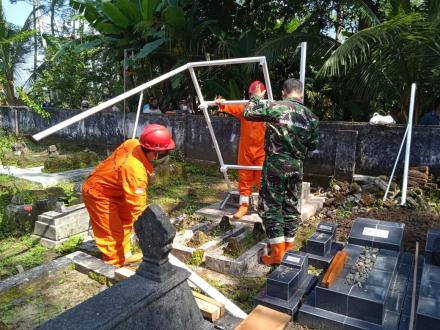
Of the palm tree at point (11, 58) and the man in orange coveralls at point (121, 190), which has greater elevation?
the palm tree at point (11, 58)

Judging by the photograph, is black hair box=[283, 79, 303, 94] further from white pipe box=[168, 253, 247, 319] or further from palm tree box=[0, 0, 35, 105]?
palm tree box=[0, 0, 35, 105]

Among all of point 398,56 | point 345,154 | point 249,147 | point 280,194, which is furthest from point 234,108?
point 398,56

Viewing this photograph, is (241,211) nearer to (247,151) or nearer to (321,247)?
(247,151)

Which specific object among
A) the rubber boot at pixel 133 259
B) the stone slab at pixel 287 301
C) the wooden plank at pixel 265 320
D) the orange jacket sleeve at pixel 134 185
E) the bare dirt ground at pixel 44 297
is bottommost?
the bare dirt ground at pixel 44 297

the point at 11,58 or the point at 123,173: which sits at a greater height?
the point at 11,58

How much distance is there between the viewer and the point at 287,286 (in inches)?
116

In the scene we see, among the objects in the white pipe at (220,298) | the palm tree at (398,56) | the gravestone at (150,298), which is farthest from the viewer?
the palm tree at (398,56)

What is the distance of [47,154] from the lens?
9797 millimetres

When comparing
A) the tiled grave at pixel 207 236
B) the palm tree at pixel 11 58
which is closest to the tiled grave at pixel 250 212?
the tiled grave at pixel 207 236

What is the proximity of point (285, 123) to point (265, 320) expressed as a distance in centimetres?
181

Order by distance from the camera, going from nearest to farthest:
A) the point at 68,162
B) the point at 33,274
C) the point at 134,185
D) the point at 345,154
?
the point at 134,185, the point at 33,274, the point at 345,154, the point at 68,162

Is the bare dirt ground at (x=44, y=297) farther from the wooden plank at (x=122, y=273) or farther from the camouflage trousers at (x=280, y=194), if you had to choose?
the camouflage trousers at (x=280, y=194)

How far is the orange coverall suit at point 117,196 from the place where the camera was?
3.26m

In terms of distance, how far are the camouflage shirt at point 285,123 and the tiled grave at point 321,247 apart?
866mm
